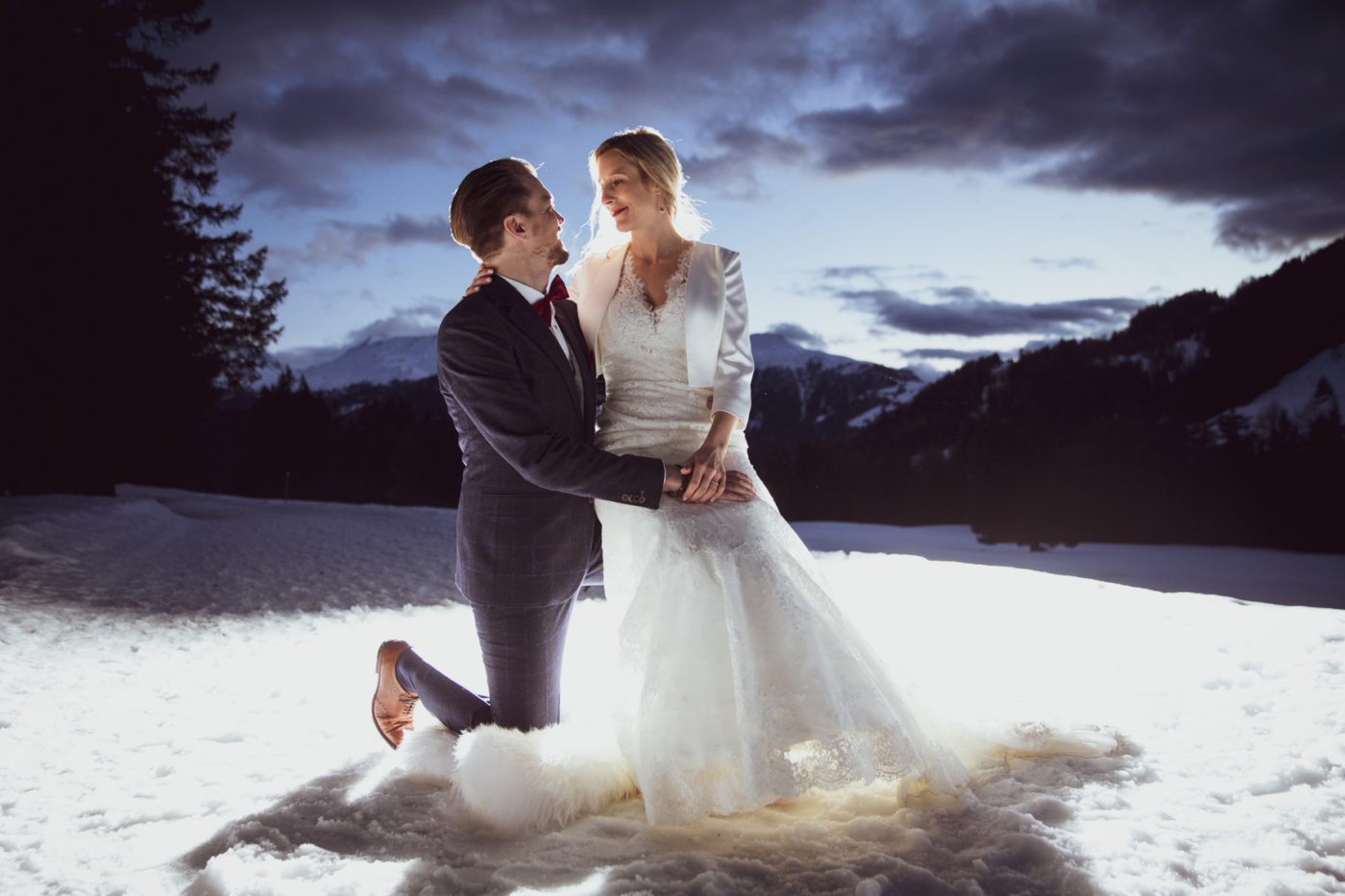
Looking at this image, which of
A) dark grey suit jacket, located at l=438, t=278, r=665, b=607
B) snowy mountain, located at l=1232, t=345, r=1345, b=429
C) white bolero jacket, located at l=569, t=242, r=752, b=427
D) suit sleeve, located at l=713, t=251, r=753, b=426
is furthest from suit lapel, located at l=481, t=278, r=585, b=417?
snowy mountain, located at l=1232, t=345, r=1345, b=429

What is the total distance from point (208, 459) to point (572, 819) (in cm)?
4487

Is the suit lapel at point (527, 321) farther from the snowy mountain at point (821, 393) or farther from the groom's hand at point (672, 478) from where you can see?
the snowy mountain at point (821, 393)

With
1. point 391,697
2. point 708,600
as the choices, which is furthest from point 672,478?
point 391,697

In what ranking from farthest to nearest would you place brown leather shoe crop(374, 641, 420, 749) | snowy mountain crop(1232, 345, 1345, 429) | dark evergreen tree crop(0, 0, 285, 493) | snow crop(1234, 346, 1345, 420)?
snow crop(1234, 346, 1345, 420) → snowy mountain crop(1232, 345, 1345, 429) → dark evergreen tree crop(0, 0, 285, 493) → brown leather shoe crop(374, 641, 420, 749)

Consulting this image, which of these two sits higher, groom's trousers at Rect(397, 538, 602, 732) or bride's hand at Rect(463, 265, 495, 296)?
bride's hand at Rect(463, 265, 495, 296)

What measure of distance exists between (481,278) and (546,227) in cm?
24

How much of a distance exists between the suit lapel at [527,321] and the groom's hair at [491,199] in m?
0.16

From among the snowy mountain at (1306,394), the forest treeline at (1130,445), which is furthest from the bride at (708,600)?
the snowy mountain at (1306,394)

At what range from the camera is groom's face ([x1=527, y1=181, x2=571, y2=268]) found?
6.82 feet

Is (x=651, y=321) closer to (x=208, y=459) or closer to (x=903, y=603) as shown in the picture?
(x=903, y=603)

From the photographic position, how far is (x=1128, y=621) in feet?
12.7

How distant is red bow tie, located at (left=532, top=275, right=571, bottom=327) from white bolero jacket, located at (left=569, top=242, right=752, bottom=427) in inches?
7.3

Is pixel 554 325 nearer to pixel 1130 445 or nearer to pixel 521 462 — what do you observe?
pixel 521 462

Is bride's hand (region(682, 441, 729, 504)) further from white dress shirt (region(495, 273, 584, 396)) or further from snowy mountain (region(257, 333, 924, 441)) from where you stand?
snowy mountain (region(257, 333, 924, 441))
